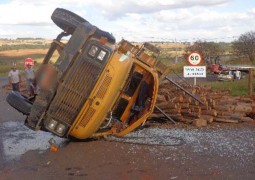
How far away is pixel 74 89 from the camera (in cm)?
885

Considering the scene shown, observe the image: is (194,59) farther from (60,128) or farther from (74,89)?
(60,128)

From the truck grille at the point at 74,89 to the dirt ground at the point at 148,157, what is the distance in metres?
0.84

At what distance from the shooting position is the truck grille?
881 cm

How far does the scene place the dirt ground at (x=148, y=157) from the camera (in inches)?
288

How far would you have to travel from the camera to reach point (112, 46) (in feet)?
30.5

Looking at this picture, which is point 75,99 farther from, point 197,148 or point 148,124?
point 148,124

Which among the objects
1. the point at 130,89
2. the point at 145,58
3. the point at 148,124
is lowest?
the point at 148,124

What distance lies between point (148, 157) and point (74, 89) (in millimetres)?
1961

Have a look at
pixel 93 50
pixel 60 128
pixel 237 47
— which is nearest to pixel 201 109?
pixel 93 50

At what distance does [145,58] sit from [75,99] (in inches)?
108

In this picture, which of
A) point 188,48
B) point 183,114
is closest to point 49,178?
point 183,114

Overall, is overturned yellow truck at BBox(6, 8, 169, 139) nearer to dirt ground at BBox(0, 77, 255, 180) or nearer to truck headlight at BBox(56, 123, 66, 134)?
truck headlight at BBox(56, 123, 66, 134)

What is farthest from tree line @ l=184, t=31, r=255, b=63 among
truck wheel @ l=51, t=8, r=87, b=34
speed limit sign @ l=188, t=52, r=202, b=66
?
truck wheel @ l=51, t=8, r=87, b=34

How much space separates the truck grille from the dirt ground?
839 millimetres
